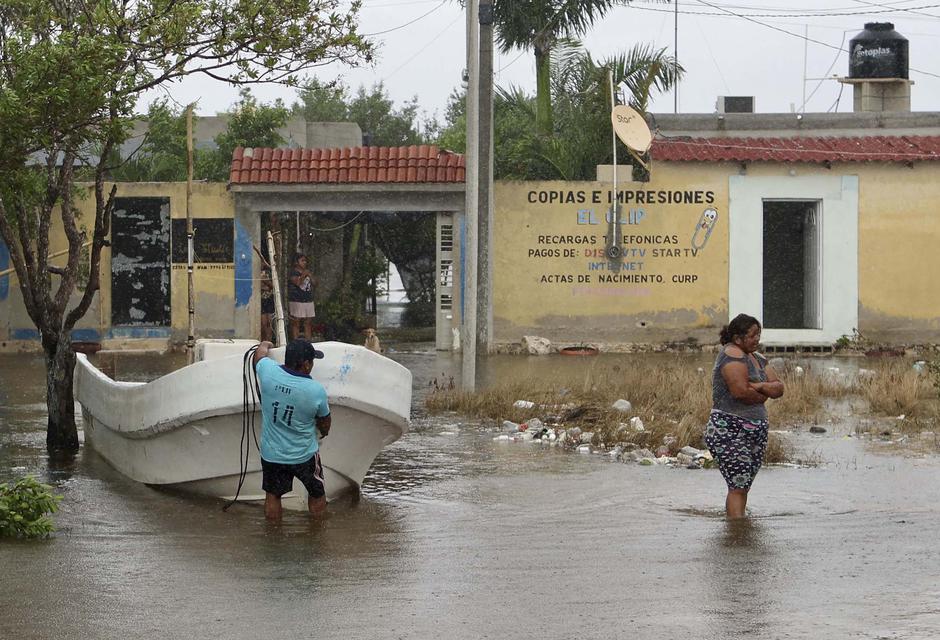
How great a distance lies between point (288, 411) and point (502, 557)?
1870 mm

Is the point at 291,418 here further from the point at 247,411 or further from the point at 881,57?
the point at 881,57

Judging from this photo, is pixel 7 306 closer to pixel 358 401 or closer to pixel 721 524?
pixel 358 401

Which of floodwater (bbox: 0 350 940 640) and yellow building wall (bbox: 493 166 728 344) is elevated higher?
yellow building wall (bbox: 493 166 728 344)

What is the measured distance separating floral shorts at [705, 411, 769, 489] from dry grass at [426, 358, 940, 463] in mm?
3051

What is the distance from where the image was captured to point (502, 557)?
836 centimetres

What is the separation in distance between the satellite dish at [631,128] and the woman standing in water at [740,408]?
43.4 ft

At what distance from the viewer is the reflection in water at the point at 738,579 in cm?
666

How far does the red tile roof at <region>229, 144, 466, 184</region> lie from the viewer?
73.8 ft

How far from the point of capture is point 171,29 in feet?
31.9

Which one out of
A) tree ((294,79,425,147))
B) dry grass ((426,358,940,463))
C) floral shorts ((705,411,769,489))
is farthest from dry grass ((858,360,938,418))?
tree ((294,79,425,147))

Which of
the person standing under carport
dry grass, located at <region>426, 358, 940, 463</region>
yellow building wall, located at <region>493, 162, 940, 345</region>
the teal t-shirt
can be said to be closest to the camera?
the teal t-shirt

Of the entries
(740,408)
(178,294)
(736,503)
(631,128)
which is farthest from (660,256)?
(740,408)

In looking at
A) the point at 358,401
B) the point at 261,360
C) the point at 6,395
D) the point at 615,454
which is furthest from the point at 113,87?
the point at 6,395

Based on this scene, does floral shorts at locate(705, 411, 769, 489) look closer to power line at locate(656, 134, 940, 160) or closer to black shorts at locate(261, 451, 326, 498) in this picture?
black shorts at locate(261, 451, 326, 498)
